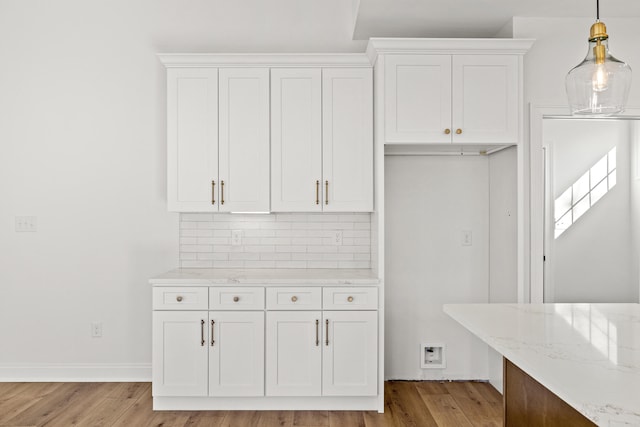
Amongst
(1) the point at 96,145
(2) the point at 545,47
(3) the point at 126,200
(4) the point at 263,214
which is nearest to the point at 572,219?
(2) the point at 545,47

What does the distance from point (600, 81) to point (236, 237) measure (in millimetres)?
2653

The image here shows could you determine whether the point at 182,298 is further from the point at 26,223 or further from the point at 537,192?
the point at 537,192

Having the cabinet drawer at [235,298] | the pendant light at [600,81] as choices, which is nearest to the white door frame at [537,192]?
the pendant light at [600,81]

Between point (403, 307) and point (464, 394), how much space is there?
72cm

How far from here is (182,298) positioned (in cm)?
313

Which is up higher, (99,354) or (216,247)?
(216,247)

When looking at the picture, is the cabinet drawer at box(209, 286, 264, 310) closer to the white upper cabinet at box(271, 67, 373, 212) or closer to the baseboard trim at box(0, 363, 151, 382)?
the white upper cabinet at box(271, 67, 373, 212)

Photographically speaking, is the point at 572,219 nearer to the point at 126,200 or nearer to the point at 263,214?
the point at 263,214

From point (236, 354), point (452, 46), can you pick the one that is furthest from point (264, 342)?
point (452, 46)

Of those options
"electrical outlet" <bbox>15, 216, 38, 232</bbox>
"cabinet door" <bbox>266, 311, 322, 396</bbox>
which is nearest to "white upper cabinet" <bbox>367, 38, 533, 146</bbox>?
"cabinet door" <bbox>266, 311, 322, 396</bbox>

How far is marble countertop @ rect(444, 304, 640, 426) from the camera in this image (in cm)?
104

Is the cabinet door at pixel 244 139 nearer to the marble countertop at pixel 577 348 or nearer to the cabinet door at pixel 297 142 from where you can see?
the cabinet door at pixel 297 142

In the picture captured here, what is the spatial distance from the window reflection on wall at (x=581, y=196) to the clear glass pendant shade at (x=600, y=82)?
6.05ft

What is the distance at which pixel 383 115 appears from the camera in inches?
124
